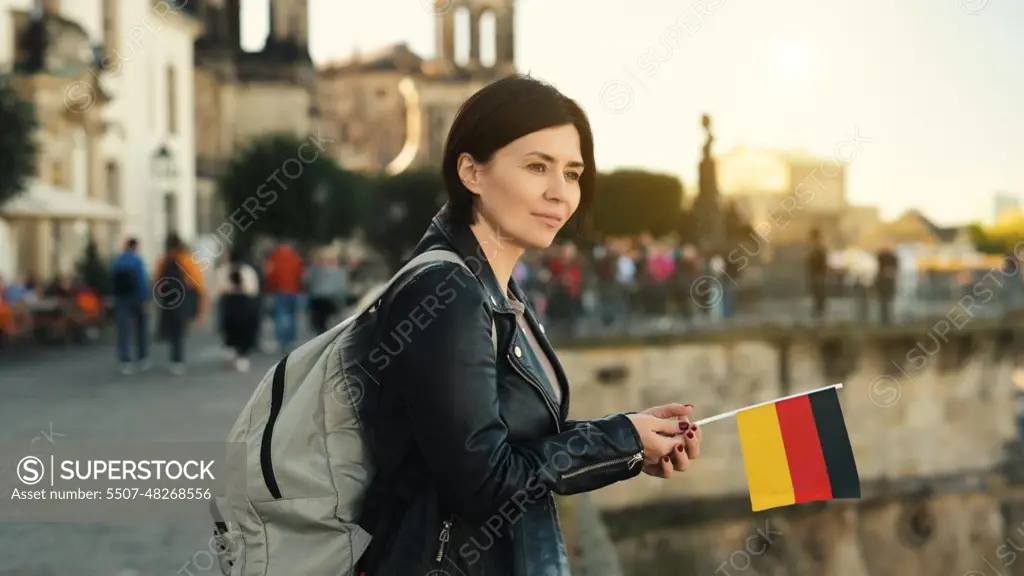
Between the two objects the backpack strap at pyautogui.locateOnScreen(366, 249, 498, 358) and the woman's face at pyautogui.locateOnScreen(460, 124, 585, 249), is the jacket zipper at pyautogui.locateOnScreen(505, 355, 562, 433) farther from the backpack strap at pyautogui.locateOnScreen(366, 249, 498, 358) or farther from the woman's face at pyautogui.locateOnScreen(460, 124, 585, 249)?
the woman's face at pyautogui.locateOnScreen(460, 124, 585, 249)

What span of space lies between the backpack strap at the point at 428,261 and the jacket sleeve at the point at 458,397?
3 centimetres

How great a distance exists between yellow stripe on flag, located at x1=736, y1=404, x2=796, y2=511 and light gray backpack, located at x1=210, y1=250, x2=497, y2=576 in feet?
2.00

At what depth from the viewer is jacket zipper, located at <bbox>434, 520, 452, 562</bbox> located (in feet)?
6.83

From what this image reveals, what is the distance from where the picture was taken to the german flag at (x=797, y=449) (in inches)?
90.2

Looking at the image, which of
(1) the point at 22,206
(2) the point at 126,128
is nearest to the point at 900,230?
(2) the point at 126,128

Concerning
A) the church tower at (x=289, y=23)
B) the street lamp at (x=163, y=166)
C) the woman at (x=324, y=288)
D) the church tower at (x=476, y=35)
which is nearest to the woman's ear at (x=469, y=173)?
the woman at (x=324, y=288)

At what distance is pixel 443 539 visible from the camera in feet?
6.84

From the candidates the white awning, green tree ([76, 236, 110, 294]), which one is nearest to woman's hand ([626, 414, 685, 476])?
the white awning

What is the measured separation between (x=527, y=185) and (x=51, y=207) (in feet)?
70.7

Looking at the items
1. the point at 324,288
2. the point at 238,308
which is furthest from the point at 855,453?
the point at 238,308

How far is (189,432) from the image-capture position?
10562 millimetres

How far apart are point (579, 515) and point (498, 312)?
19.1 ft

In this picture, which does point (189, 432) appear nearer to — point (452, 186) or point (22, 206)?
point (452, 186)

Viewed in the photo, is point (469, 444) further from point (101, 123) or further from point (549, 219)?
point (101, 123)
